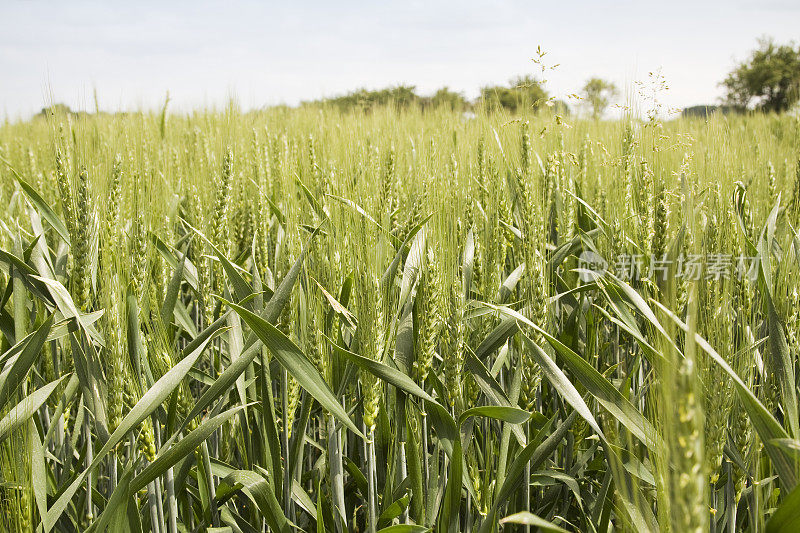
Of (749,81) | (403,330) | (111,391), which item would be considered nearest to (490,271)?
(403,330)

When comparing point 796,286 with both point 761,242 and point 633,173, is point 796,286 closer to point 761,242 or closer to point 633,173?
point 761,242

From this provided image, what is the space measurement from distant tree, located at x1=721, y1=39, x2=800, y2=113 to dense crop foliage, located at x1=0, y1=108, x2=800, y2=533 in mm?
21726

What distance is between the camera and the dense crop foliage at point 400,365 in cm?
101

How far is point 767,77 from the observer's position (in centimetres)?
2041

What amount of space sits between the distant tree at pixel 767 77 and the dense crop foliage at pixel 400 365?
21.7 metres

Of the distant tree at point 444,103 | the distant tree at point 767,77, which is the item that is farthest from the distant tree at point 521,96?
the distant tree at point 767,77

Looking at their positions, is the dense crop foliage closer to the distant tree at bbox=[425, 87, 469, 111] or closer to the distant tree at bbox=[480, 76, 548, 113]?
the distant tree at bbox=[480, 76, 548, 113]

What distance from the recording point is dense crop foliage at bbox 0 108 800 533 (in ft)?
3.31

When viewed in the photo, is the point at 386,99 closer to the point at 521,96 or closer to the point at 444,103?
the point at 444,103

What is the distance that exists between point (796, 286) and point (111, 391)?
1.44 metres

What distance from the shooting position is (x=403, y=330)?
4.07 ft

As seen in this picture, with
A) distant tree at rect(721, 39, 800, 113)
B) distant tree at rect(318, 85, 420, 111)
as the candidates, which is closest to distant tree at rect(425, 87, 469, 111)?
distant tree at rect(318, 85, 420, 111)

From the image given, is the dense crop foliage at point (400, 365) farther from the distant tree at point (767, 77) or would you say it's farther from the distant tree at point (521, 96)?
the distant tree at point (767, 77)

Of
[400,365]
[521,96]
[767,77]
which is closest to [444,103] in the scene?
[521,96]
